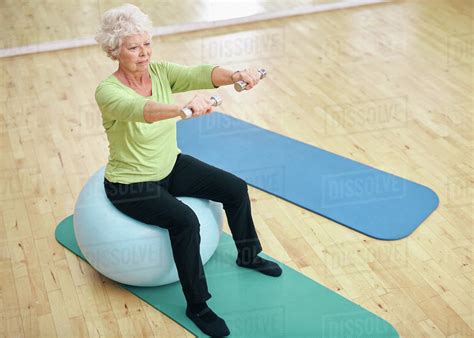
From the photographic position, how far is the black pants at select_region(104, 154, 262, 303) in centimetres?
281

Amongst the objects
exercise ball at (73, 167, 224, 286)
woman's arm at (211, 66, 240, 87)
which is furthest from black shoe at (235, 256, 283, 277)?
woman's arm at (211, 66, 240, 87)

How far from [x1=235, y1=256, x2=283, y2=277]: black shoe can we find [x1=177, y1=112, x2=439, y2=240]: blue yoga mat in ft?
1.55

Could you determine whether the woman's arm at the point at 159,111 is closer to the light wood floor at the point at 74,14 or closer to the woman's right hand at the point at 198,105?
the woman's right hand at the point at 198,105

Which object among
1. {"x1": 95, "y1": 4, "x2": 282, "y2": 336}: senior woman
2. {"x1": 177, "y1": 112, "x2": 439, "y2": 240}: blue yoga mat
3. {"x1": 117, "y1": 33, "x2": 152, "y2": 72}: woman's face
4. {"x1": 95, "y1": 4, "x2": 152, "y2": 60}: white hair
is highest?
{"x1": 95, "y1": 4, "x2": 152, "y2": 60}: white hair

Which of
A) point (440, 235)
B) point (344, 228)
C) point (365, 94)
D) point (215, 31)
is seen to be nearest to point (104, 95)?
point (344, 228)

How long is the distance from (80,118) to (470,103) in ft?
7.63

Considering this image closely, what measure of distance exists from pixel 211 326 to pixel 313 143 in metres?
1.57

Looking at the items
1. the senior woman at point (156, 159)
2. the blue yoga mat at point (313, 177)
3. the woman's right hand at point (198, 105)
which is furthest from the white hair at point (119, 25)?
the blue yoga mat at point (313, 177)

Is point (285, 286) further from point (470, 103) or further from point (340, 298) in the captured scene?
point (470, 103)

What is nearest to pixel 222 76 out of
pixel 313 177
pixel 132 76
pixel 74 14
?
pixel 132 76

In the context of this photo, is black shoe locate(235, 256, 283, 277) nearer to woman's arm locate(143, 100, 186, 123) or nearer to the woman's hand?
the woman's hand

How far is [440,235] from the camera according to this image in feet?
11.0

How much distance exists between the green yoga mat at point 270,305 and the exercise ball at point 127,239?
0.38 feet

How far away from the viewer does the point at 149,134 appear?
2.83 metres
